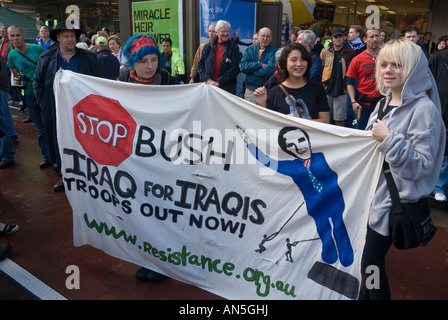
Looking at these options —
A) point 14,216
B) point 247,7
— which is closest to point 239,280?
point 14,216

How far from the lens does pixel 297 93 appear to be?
312cm

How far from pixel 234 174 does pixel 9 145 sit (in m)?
4.79

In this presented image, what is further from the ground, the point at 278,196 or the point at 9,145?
the point at 278,196

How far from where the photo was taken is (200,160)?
2490mm

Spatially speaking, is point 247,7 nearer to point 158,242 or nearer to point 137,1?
point 137,1

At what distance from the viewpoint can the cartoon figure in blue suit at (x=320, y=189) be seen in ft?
7.06

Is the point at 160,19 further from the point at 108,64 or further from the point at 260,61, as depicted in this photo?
the point at 260,61

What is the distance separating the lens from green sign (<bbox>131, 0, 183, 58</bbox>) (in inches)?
265

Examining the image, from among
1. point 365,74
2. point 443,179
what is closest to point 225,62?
point 365,74

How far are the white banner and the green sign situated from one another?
420cm

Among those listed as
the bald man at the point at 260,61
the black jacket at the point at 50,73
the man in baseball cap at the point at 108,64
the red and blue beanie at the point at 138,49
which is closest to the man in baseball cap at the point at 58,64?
the black jacket at the point at 50,73

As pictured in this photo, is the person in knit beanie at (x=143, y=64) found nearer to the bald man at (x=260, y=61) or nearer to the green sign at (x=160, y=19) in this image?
the bald man at (x=260, y=61)

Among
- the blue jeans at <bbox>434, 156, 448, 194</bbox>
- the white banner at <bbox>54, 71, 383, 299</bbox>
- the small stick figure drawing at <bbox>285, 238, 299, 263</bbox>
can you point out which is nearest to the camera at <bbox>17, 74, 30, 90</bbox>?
the white banner at <bbox>54, 71, 383, 299</bbox>

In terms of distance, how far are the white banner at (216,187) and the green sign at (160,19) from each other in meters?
4.20
